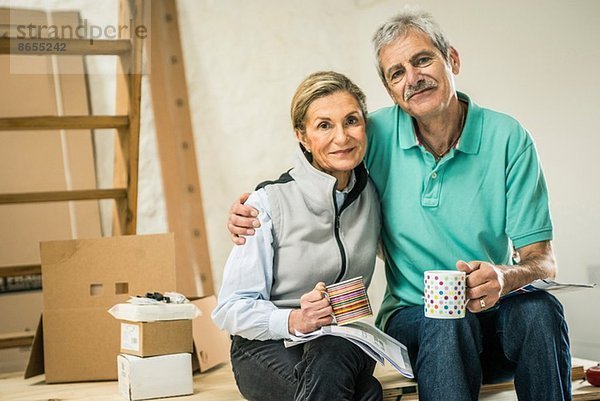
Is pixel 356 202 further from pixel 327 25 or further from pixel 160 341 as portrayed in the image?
pixel 327 25

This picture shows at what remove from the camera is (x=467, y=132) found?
225cm

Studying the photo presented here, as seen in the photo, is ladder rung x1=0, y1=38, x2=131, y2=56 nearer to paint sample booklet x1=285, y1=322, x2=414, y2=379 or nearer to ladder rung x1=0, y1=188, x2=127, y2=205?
ladder rung x1=0, y1=188, x2=127, y2=205

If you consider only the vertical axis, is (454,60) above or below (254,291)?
above

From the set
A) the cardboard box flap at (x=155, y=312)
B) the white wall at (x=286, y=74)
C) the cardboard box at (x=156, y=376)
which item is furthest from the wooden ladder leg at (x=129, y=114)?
Answer: the cardboard box at (x=156, y=376)

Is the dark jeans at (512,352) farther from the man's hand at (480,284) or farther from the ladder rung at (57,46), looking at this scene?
the ladder rung at (57,46)

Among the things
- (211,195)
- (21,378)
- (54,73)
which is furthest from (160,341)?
(54,73)

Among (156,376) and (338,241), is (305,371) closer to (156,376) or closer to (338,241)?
(338,241)

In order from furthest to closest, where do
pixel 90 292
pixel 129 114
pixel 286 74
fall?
pixel 286 74
pixel 129 114
pixel 90 292

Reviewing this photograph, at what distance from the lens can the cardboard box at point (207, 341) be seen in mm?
2768

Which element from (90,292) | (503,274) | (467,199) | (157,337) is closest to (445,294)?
(503,274)

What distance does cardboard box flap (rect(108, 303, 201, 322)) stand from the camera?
2.35 meters

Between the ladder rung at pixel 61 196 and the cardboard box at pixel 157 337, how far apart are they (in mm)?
761

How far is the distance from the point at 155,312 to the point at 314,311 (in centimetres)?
59

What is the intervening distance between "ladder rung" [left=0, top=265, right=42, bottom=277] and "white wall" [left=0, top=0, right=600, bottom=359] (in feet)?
2.44
